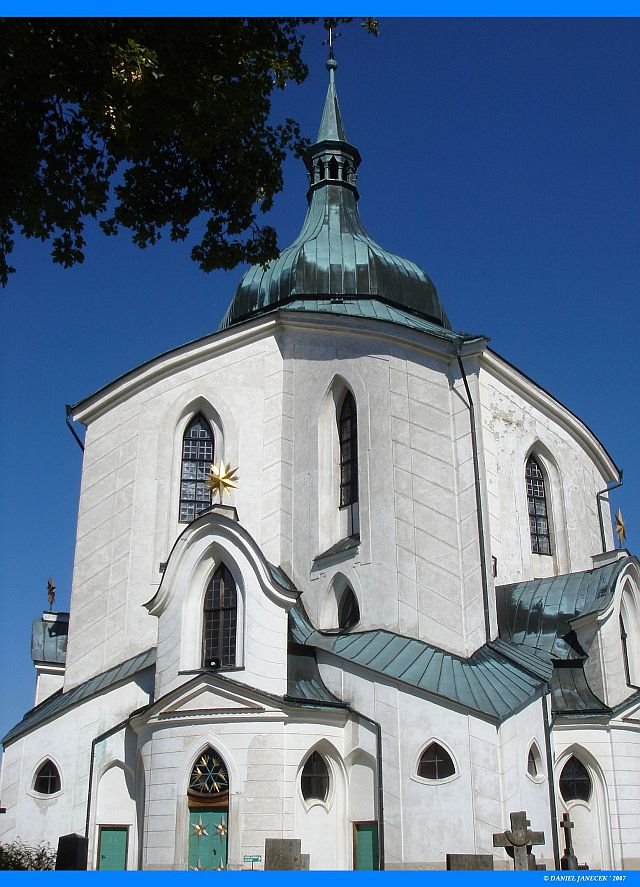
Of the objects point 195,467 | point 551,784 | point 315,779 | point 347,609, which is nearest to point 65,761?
point 315,779

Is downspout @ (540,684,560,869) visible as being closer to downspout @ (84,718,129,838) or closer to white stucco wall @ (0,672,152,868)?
white stucco wall @ (0,672,152,868)

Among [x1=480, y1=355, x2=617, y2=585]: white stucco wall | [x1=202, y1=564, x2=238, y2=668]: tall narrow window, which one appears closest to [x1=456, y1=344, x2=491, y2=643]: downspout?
[x1=480, y1=355, x2=617, y2=585]: white stucco wall

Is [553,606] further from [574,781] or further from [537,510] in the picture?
[574,781]

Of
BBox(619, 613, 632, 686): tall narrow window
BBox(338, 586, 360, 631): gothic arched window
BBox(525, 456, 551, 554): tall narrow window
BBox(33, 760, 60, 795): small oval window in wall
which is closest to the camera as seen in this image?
BBox(33, 760, 60, 795): small oval window in wall

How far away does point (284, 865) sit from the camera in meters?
12.6

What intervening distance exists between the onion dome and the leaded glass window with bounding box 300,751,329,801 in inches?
450

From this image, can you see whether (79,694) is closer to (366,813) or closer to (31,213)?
(366,813)

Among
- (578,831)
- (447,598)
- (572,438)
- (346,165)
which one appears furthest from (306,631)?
(346,165)

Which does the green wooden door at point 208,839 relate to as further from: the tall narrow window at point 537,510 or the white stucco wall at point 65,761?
the tall narrow window at point 537,510

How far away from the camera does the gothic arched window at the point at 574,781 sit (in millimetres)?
19188

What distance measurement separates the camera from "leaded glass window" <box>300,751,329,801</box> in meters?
17.1

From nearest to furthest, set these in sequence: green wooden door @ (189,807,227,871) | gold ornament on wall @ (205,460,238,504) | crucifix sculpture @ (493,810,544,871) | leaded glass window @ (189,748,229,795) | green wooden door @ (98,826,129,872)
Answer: crucifix sculpture @ (493,810,544,871)
green wooden door @ (189,807,227,871)
leaded glass window @ (189,748,229,795)
green wooden door @ (98,826,129,872)
gold ornament on wall @ (205,460,238,504)

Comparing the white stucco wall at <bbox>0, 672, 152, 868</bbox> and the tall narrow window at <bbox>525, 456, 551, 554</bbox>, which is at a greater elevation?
the tall narrow window at <bbox>525, 456, 551, 554</bbox>

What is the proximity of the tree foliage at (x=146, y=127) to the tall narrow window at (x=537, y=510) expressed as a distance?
14.1 meters
